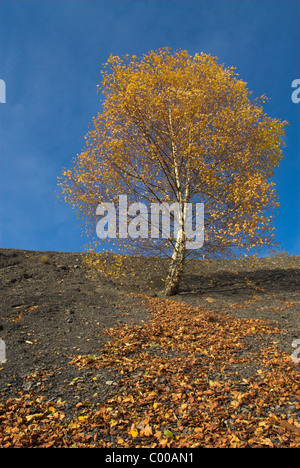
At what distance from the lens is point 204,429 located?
4.02 meters

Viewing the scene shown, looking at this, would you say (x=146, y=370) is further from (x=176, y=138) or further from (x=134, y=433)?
(x=176, y=138)

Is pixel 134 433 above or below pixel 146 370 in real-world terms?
below

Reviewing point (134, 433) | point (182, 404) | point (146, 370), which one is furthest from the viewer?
point (146, 370)

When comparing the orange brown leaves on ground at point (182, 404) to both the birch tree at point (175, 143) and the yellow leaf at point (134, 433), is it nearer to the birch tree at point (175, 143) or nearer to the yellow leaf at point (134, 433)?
the yellow leaf at point (134, 433)

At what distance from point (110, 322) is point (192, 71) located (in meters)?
10.5

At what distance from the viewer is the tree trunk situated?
12.6 m

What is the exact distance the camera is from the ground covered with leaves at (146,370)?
13.4 ft

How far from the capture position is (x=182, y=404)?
459cm

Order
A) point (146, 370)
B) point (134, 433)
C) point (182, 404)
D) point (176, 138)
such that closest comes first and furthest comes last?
point (134, 433) → point (182, 404) → point (146, 370) → point (176, 138)

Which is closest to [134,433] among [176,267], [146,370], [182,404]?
[182,404]

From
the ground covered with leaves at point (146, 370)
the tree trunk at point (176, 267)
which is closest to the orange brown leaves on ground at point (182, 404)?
the ground covered with leaves at point (146, 370)

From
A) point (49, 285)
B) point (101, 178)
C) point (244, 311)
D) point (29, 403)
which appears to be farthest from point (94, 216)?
point (29, 403)

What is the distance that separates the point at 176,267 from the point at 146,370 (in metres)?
7.17

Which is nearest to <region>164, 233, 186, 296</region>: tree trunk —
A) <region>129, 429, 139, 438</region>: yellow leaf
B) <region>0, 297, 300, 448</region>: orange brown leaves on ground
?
<region>0, 297, 300, 448</region>: orange brown leaves on ground
